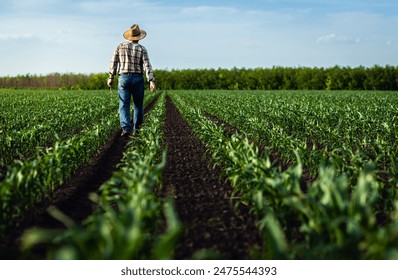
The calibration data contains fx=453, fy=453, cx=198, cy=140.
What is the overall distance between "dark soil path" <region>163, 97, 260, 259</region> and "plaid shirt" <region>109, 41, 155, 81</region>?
2.74 metres

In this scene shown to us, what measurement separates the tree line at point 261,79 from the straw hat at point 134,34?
63131 mm

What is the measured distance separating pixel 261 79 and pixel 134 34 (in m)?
65.7

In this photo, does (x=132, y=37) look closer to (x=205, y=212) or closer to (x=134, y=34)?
(x=134, y=34)

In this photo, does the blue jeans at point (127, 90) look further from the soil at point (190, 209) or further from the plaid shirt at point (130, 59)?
the soil at point (190, 209)

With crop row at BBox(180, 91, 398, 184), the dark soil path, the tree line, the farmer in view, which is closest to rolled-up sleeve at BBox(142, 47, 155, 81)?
the farmer

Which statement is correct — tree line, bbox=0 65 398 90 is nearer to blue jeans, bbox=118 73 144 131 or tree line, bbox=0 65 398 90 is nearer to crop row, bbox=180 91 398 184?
crop row, bbox=180 91 398 184

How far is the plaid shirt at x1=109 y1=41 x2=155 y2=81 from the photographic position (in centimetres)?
1019

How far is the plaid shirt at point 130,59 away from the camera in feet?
33.4

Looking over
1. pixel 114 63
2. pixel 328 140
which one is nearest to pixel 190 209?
pixel 328 140

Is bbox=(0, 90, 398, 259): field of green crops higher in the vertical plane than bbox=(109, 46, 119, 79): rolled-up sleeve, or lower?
lower

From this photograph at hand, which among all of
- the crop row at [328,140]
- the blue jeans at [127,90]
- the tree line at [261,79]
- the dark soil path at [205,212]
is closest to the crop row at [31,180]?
the dark soil path at [205,212]
